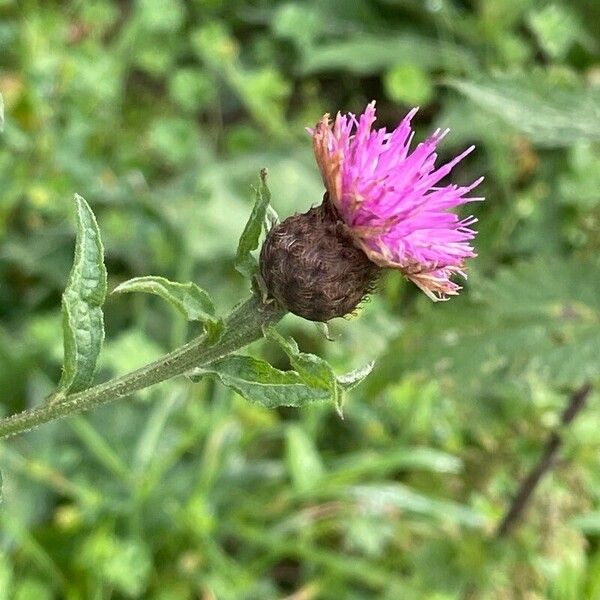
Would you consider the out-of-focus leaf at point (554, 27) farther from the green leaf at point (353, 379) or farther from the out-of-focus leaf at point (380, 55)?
the green leaf at point (353, 379)

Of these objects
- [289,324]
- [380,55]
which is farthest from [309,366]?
[380,55]

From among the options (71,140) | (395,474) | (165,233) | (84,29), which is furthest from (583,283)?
(84,29)

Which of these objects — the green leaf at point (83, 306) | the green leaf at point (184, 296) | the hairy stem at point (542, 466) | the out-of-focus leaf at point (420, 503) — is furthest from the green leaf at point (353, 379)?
the out-of-focus leaf at point (420, 503)

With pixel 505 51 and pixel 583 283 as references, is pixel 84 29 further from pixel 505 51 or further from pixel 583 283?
pixel 583 283

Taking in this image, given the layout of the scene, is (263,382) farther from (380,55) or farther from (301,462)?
(380,55)

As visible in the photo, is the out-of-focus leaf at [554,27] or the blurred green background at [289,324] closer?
the blurred green background at [289,324]

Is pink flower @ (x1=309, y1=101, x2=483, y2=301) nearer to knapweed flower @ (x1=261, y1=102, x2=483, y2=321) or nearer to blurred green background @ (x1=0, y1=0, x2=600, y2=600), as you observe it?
knapweed flower @ (x1=261, y1=102, x2=483, y2=321)

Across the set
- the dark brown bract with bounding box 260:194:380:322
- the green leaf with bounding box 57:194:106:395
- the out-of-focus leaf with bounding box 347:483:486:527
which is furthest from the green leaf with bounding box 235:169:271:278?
the out-of-focus leaf with bounding box 347:483:486:527
